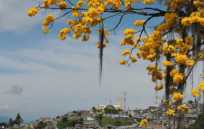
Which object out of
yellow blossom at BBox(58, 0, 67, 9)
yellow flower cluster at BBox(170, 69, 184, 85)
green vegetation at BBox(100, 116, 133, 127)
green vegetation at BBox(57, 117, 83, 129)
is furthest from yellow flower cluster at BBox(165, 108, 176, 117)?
green vegetation at BBox(57, 117, 83, 129)

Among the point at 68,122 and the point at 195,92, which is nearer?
the point at 195,92

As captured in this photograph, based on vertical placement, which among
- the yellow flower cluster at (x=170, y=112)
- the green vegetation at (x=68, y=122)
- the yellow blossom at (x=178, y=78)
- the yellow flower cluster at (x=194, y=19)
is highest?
the yellow flower cluster at (x=194, y=19)

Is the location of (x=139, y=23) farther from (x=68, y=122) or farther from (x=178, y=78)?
(x=68, y=122)

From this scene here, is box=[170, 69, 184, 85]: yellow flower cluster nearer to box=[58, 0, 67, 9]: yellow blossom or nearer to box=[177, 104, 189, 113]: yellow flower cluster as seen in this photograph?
box=[177, 104, 189, 113]: yellow flower cluster

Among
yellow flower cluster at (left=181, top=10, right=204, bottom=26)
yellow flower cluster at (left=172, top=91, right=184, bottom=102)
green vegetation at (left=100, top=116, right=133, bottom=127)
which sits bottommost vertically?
green vegetation at (left=100, top=116, right=133, bottom=127)

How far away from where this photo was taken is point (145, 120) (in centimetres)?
1317

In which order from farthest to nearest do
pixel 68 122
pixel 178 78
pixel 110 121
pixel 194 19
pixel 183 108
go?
pixel 68 122
pixel 110 121
pixel 183 108
pixel 178 78
pixel 194 19

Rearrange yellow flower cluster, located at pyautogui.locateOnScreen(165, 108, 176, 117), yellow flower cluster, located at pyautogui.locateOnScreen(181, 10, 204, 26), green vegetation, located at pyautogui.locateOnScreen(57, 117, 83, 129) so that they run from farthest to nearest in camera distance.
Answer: green vegetation, located at pyautogui.locateOnScreen(57, 117, 83, 129)
yellow flower cluster, located at pyautogui.locateOnScreen(165, 108, 176, 117)
yellow flower cluster, located at pyautogui.locateOnScreen(181, 10, 204, 26)

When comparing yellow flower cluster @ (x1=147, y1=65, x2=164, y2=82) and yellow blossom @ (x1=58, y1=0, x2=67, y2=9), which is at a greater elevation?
yellow blossom @ (x1=58, y1=0, x2=67, y2=9)

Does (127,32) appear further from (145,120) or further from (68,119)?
(68,119)

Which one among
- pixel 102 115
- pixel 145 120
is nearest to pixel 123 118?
pixel 102 115

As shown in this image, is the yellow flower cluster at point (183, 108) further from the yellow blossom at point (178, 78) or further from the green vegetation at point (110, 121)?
the green vegetation at point (110, 121)

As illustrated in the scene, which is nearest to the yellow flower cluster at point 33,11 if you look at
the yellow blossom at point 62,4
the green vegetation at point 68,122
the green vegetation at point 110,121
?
the yellow blossom at point 62,4

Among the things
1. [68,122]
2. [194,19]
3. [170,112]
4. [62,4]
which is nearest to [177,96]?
[170,112]
